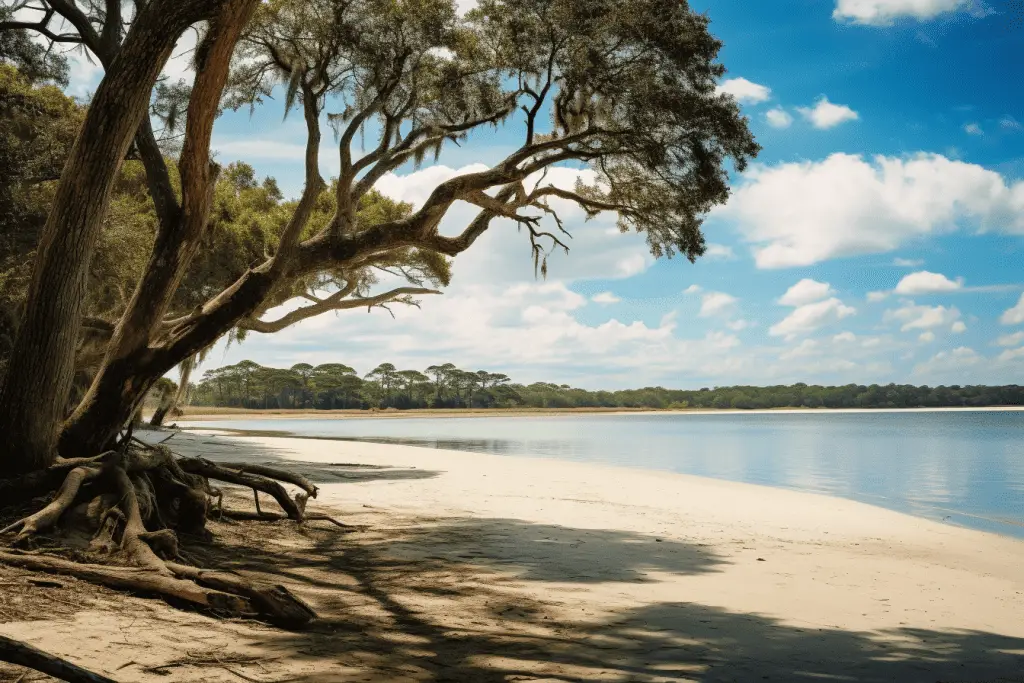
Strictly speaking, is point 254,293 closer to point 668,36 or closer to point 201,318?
point 201,318

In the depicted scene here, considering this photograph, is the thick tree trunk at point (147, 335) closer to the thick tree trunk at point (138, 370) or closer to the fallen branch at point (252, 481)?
the thick tree trunk at point (138, 370)

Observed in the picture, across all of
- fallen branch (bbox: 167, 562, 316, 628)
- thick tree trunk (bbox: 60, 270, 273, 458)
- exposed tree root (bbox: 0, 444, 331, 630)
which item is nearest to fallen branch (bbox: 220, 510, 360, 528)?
exposed tree root (bbox: 0, 444, 331, 630)

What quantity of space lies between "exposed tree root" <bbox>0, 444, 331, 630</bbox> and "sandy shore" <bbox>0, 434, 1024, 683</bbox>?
0.63 ft

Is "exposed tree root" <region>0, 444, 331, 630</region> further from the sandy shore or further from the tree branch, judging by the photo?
the tree branch

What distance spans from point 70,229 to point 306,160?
4310 mm

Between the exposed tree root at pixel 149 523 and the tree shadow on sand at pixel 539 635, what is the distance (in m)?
0.36

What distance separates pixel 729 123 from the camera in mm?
11883

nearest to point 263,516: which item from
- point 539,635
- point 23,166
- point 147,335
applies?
point 147,335

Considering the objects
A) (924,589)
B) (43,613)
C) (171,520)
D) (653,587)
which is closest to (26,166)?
(171,520)

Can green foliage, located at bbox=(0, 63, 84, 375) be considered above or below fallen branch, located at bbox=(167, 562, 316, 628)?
above

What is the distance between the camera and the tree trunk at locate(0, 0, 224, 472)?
7.00 meters

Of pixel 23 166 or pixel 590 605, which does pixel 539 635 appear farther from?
pixel 23 166

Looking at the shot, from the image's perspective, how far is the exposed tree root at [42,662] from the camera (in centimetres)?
276

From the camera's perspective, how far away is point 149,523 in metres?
6.89
